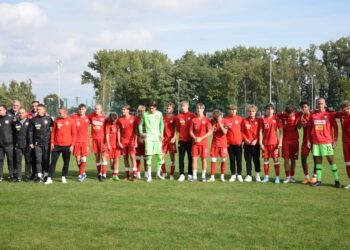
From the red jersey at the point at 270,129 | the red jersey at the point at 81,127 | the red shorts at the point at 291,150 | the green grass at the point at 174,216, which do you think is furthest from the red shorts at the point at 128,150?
the red shorts at the point at 291,150

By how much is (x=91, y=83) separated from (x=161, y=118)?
75.1 metres

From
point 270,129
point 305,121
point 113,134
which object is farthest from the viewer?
point 113,134

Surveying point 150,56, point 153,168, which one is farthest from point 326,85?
point 153,168

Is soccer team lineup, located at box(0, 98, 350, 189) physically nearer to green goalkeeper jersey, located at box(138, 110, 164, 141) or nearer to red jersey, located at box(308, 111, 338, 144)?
green goalkeeper jersey, located at box(138, 110, 164, 141)

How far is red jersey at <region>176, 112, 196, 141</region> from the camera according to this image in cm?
1147

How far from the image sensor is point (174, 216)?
7.05m

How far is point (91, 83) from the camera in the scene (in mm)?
83812

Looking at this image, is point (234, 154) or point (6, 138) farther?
A: point (234, 154)

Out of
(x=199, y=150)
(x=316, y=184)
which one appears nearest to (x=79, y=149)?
(x=199, y=150)

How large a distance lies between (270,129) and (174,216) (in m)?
5.11

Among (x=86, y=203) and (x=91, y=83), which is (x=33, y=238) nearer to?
(x=86, y=203)

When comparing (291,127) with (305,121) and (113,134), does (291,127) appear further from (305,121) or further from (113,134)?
(113,134)

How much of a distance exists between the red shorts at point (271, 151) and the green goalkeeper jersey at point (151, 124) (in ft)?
10.2

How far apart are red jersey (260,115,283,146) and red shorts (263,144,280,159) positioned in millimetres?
93
